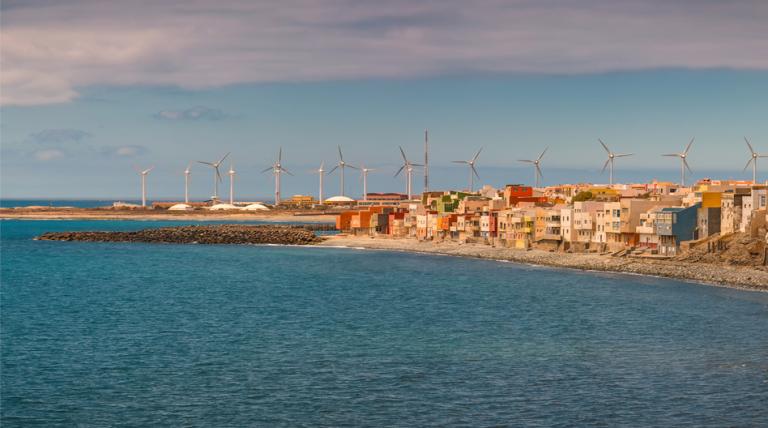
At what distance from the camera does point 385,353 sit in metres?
62.8

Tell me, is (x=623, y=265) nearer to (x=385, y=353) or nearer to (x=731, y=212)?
(x=731, y=212)

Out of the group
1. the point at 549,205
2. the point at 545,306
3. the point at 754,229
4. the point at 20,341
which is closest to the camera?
the point at 20,341

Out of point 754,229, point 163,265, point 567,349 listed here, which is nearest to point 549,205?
point 754,229

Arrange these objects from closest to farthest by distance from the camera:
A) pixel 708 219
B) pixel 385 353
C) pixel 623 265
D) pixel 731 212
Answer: pixel 385 353 < pixel 623 265 < pixel 731 212 < pixel 708 219

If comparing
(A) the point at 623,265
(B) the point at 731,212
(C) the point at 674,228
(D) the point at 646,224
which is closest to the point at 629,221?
(D) the point at 646,224

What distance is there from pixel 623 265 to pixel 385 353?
76.4 m

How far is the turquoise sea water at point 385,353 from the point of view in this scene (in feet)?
155

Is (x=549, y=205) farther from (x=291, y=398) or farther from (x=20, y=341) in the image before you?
(x=291, y=398)

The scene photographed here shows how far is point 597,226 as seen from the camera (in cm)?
15600

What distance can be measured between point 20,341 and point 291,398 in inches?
1139

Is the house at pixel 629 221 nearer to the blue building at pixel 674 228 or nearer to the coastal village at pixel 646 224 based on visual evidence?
the coastal village at pixel 646 224

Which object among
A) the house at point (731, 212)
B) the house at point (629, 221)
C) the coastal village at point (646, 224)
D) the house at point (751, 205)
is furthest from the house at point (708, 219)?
the house at point (629, 221)

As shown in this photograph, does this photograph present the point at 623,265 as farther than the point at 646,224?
No

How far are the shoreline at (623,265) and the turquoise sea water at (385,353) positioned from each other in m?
4.98
